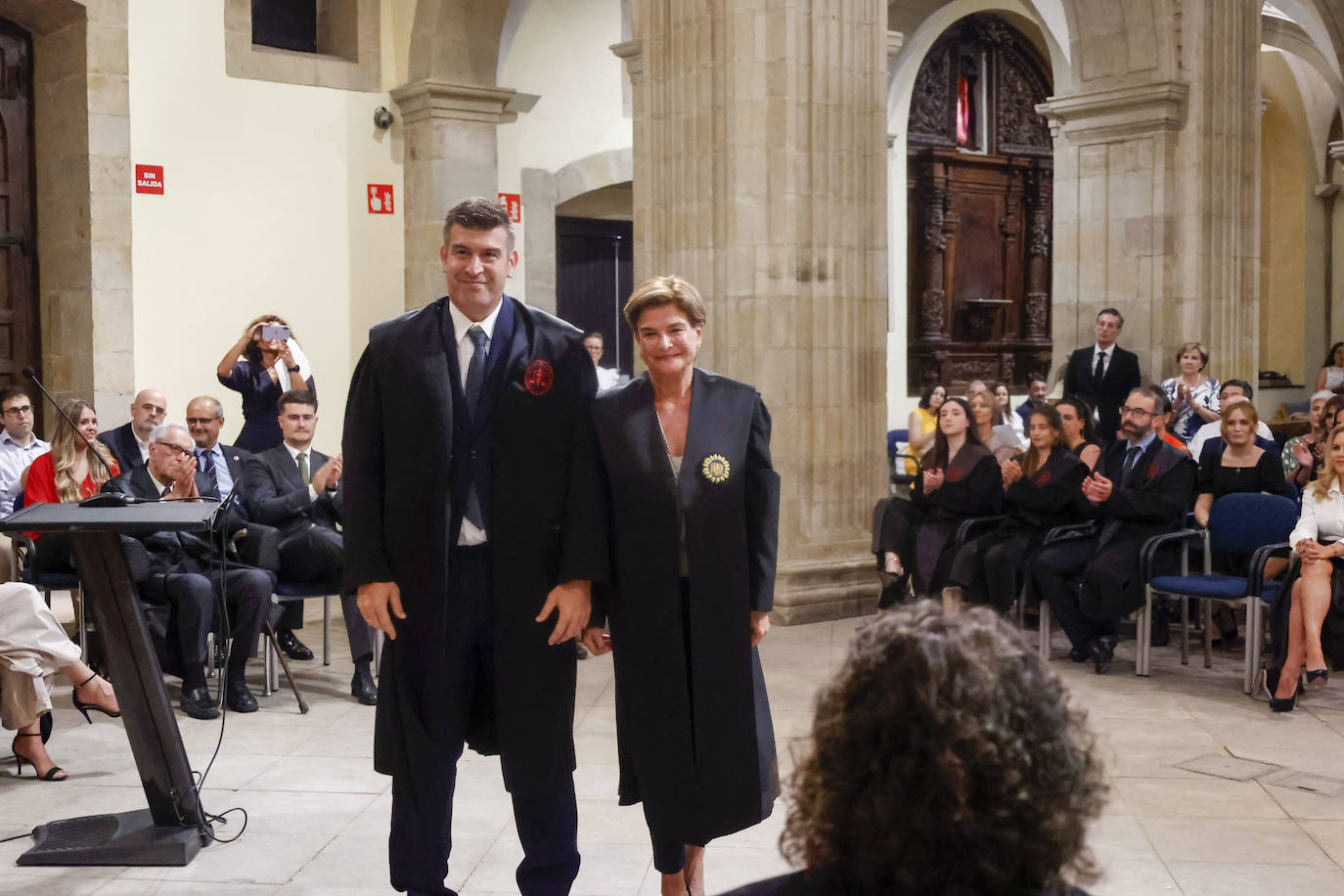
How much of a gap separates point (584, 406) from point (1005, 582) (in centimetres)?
424

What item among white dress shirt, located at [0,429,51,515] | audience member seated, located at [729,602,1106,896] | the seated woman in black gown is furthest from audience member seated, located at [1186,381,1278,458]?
audience member seated, located at [729,602,1106,896]

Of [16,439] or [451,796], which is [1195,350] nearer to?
[16,439]

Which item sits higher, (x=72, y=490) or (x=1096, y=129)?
(x=1096, y=129)

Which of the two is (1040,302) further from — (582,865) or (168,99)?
(582,865)

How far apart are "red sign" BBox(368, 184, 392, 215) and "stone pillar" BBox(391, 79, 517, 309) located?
0.44 ft

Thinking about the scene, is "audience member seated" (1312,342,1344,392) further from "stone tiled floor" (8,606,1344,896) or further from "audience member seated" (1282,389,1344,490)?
"stone tiled floor" (8,606,1344,896)

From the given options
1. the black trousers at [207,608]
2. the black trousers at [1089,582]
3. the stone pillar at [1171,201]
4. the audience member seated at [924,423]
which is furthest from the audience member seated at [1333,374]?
the black trousers at [207,608]

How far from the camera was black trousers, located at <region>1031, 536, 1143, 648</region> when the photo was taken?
6895mm

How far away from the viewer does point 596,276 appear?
42.1ft

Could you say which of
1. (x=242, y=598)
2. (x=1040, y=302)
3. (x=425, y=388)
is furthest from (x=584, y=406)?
(x=1040, y=302)

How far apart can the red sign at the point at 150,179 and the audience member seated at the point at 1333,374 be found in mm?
11028

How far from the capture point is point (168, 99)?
1005cm

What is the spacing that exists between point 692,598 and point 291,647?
447 centimetres

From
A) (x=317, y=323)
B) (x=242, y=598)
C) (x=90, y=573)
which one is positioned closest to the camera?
(x=90, y=573)
